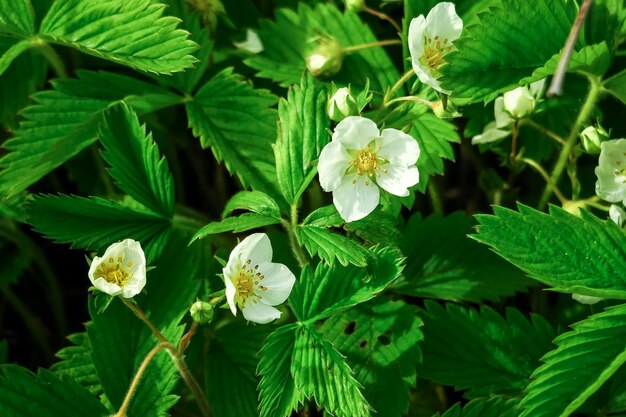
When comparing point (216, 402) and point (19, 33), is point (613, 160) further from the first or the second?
point (19, 33)

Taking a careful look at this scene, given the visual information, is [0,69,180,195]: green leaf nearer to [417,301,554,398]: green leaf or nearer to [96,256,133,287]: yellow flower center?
[96,256,133,287]: yellow flower center

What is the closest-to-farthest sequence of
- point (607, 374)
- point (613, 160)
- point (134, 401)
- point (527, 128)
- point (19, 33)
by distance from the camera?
point (607, 374), point (134, 401), point (613, 160), point (19, 33), point (527, 128)

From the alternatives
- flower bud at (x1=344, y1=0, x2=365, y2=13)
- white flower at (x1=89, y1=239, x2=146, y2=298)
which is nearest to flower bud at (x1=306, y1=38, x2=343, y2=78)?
flower bud at (x1=344, y1=0, x2=365, y2=13)

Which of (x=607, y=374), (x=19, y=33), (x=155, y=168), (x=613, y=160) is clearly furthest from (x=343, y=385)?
(x=19, y=33)

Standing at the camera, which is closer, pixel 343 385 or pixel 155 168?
pixel 343 385

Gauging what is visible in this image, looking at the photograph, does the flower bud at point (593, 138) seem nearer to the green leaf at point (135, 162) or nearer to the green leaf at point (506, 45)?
the green leaf at point (506, 45)

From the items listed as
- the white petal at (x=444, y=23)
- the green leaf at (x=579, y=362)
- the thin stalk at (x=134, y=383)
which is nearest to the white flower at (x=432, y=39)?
the white petal at (x=444, y=23)
